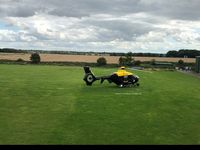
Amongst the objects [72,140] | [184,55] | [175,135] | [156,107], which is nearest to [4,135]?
[72,140]

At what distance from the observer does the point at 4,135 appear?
12.6m

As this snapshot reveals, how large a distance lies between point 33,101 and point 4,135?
955 cm

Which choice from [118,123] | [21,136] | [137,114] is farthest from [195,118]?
[21,136]

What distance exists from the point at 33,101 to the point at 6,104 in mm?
1991

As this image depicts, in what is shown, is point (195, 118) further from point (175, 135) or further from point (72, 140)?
point (72, 140)

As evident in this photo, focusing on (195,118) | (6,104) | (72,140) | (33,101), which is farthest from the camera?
(33,101)

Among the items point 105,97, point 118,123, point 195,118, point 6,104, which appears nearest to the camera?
point 118,123

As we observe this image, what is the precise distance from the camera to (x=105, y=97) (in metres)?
24.5
